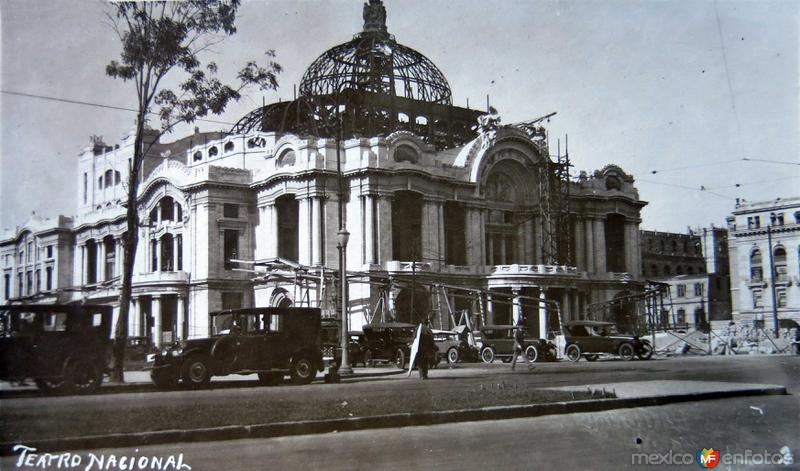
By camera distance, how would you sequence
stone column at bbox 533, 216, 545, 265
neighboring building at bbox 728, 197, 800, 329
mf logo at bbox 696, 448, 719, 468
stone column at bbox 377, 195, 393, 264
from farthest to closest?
1. neighboring building at bbox 728, 197, 800, 329
2. stone column at bbox 533, 216, 545, 265
3. stone column at bbox 377, 195, 393, 264
4. mf logo at bbox 696, 448, 719, 468

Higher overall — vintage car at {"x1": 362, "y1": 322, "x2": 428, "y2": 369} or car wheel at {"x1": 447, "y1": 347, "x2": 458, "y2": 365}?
vintage car at {"x1": 362, "y1": 322, "x2": 428, "y2": 369}

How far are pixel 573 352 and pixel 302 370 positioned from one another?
17.7 m

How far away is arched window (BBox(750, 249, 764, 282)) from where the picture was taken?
64.9 m

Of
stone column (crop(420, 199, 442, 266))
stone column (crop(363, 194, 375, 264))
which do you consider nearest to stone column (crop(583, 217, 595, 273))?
stone column (crop(420, 199, 442, 266))

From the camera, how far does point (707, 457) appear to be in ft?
33.2

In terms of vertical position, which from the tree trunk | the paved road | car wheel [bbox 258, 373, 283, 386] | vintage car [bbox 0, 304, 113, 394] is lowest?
the paved road

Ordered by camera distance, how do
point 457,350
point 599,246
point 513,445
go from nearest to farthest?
point 513,445 < point 457,350 < point 599,246

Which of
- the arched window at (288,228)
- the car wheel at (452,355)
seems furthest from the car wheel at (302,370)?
the arched window at (288,228)

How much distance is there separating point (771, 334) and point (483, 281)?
17.3 meters

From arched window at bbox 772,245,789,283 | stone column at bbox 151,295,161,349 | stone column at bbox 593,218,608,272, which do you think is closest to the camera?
stone column at bbox 151,295,161,349

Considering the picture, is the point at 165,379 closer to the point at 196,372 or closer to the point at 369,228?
the point at 196,372

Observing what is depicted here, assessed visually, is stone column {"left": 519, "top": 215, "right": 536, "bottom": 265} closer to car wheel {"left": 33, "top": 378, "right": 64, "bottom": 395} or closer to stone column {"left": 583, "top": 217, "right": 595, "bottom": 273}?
stone column {"left": 583, "top": 217, "right": 595, "bottom": 273}

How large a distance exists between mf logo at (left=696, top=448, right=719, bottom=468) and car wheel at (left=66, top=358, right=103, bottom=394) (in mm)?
12601

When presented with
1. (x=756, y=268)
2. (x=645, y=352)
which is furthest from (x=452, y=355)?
(x=756, y=268)
